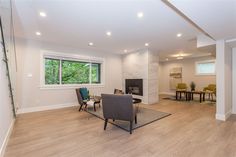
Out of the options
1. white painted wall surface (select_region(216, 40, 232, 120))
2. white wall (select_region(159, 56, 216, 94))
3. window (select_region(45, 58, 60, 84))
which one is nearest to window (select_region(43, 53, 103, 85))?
window (select_region(45, 58, 60, 84))

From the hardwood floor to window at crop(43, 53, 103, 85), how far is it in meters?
2.17

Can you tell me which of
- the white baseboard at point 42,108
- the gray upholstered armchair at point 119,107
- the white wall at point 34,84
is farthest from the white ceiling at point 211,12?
the white baseboard at point 42,108

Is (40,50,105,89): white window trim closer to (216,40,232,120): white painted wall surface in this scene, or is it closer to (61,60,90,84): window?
(61,60,90,84): window

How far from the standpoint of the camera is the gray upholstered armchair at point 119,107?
109 inches

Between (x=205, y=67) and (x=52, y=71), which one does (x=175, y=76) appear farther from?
(x=52, y=71)

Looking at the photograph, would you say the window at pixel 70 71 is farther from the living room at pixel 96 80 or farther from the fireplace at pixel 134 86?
the fireplace at pixel 134 86

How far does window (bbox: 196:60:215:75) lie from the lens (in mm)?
7438

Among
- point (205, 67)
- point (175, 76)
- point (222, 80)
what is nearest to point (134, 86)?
point (222, 80)

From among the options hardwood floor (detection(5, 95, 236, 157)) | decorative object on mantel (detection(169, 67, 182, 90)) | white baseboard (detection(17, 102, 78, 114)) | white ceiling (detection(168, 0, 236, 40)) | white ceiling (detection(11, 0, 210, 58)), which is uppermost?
white ceiling (detection(11, 0, 210, 58))

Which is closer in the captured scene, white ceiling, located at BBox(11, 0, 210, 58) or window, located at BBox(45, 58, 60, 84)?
white ceiling, located at BBox(11, 0, 210, 58)

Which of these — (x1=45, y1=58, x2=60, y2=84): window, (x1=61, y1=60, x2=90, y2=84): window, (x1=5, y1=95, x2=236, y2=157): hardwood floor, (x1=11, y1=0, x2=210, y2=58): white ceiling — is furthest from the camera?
(x1=61, y1=60, x2=90, y2=84): window

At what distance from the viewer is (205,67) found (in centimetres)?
774

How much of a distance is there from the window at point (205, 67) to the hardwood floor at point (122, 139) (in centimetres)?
478

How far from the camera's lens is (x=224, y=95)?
12.1ft
